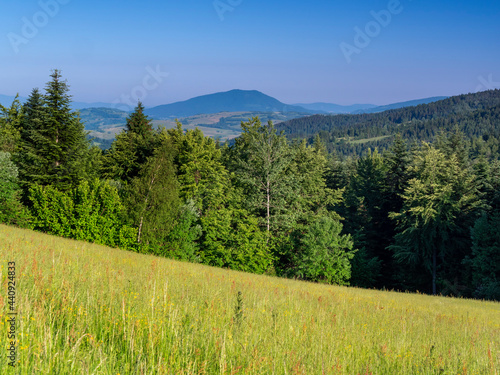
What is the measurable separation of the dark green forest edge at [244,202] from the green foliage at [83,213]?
0.10m

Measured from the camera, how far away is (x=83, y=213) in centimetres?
2909

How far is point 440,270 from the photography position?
132ft

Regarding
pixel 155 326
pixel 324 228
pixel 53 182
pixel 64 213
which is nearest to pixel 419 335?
pixel 155 326

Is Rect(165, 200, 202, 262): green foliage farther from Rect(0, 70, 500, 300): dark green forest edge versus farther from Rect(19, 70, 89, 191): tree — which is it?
Rect(19, 70, 89, 191): tree

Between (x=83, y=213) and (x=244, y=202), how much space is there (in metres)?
16.1

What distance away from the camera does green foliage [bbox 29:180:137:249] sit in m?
28.9

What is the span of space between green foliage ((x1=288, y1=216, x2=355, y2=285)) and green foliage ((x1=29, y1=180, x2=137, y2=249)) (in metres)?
15.7

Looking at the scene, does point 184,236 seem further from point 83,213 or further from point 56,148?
point 56,148

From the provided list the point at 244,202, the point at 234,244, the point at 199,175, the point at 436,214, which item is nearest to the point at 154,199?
the point at 234,244

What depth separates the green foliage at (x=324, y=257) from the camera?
30.9m

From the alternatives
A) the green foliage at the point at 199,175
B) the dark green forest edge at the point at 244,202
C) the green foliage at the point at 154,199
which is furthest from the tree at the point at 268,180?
the green foliage at the point at 154,199

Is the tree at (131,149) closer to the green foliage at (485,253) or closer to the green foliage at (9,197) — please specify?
the green foliage at (9,197)

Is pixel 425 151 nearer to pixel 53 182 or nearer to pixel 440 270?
pixel 440 270

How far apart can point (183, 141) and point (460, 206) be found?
3273 cm
